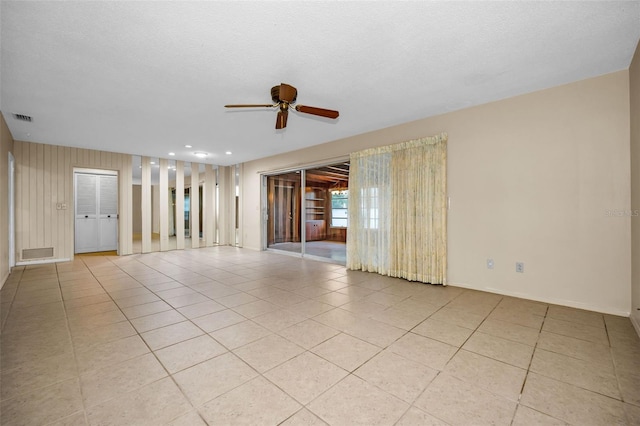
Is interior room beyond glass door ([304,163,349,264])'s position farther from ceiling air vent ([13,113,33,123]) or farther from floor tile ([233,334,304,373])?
floor tile ([233,334,304,373])

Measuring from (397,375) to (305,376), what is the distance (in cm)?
66

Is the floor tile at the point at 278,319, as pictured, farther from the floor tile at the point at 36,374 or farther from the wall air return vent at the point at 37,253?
the wall air return vent at the point at 37,253

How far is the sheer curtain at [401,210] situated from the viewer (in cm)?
420

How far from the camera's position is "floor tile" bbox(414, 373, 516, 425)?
1527 millimetres

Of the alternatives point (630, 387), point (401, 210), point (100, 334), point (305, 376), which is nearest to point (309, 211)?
point (401, 210)

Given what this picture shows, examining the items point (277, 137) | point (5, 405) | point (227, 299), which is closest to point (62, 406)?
point (5, 405)

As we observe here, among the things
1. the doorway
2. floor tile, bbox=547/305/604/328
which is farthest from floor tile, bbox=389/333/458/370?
the doorway

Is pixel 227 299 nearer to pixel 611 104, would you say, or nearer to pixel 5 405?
pixel 5 405

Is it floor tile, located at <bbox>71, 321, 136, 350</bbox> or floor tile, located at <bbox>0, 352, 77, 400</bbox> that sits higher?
floor tile, located at <bbox>71, 321, 136, 350</bbox>

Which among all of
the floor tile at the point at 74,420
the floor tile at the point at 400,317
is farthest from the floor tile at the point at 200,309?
the floor tile at the point at 400,317

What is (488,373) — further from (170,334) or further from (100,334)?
(100,334)

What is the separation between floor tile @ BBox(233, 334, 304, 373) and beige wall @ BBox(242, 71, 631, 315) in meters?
2.94

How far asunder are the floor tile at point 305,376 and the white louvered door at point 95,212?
329 inches

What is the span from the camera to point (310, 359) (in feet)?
7.00
